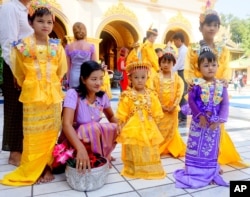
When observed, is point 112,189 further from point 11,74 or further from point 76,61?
point 76,61

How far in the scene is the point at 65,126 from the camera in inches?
84.0

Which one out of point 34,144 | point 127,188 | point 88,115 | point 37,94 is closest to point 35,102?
point 37,94

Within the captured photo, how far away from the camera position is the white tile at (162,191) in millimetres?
1977

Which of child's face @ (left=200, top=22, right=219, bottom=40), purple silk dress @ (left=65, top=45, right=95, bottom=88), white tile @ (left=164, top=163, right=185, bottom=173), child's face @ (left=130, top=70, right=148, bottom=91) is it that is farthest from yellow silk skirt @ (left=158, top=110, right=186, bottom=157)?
purple silk dress @ (left=65, top=45, right=95, bottom=88)

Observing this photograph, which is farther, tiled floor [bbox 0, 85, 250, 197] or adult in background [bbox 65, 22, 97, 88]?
adult in background [bbox 65, 22, 97, 88]

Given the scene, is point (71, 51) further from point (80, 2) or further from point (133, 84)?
point (80, 2)

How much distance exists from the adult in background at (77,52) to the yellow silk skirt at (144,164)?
1.37 metres

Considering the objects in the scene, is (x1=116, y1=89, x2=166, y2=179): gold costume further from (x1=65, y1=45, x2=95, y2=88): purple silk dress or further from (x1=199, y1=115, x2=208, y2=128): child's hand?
(x1=65, y1=45, x2=95, y2=88): purple silk dress

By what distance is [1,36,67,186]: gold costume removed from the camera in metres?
2.12

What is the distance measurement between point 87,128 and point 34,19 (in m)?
1.01

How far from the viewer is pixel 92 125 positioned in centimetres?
224

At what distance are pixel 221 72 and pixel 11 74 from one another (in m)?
1.96

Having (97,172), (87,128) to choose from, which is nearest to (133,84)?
(87,128)

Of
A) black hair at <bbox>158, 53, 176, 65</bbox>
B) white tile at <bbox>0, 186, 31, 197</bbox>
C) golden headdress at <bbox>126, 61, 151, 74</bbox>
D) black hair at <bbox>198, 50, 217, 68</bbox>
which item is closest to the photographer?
white tile at <bbox>0, 186, 31, 197</bbox>
